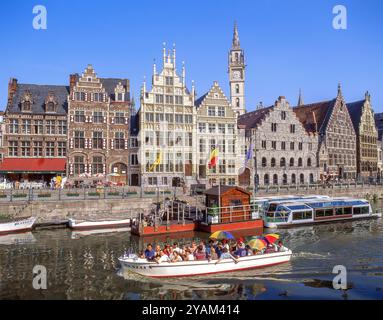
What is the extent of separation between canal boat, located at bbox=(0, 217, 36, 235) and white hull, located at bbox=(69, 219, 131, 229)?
11.8ft

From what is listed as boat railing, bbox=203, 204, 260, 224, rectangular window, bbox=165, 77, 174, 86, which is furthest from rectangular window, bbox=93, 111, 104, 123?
boat railing, bbox=203, 204, 260, 224

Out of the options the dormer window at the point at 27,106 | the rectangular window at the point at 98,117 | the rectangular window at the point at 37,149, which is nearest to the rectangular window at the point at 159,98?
the rectangular window at the point at 98,117

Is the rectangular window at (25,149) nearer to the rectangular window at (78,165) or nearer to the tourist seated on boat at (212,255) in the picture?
the rectangular window at (78,165)

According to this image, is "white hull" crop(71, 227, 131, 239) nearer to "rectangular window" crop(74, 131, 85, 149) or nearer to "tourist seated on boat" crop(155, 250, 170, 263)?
"tourist seated on boat" crop(155, 250, 170, 263)

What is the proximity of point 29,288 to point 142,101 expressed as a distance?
39331 millimetres

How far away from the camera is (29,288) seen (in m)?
19.7

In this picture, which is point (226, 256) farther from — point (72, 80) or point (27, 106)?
point (72, 80)

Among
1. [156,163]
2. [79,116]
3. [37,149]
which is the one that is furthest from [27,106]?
[156,163]

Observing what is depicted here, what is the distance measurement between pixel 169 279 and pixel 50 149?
38305 mm

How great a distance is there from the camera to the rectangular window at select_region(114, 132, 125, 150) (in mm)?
56219

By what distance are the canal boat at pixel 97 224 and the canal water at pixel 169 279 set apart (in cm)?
374

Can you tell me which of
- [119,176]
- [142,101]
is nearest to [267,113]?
[142,101]

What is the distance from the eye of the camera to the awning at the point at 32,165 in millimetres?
51031
